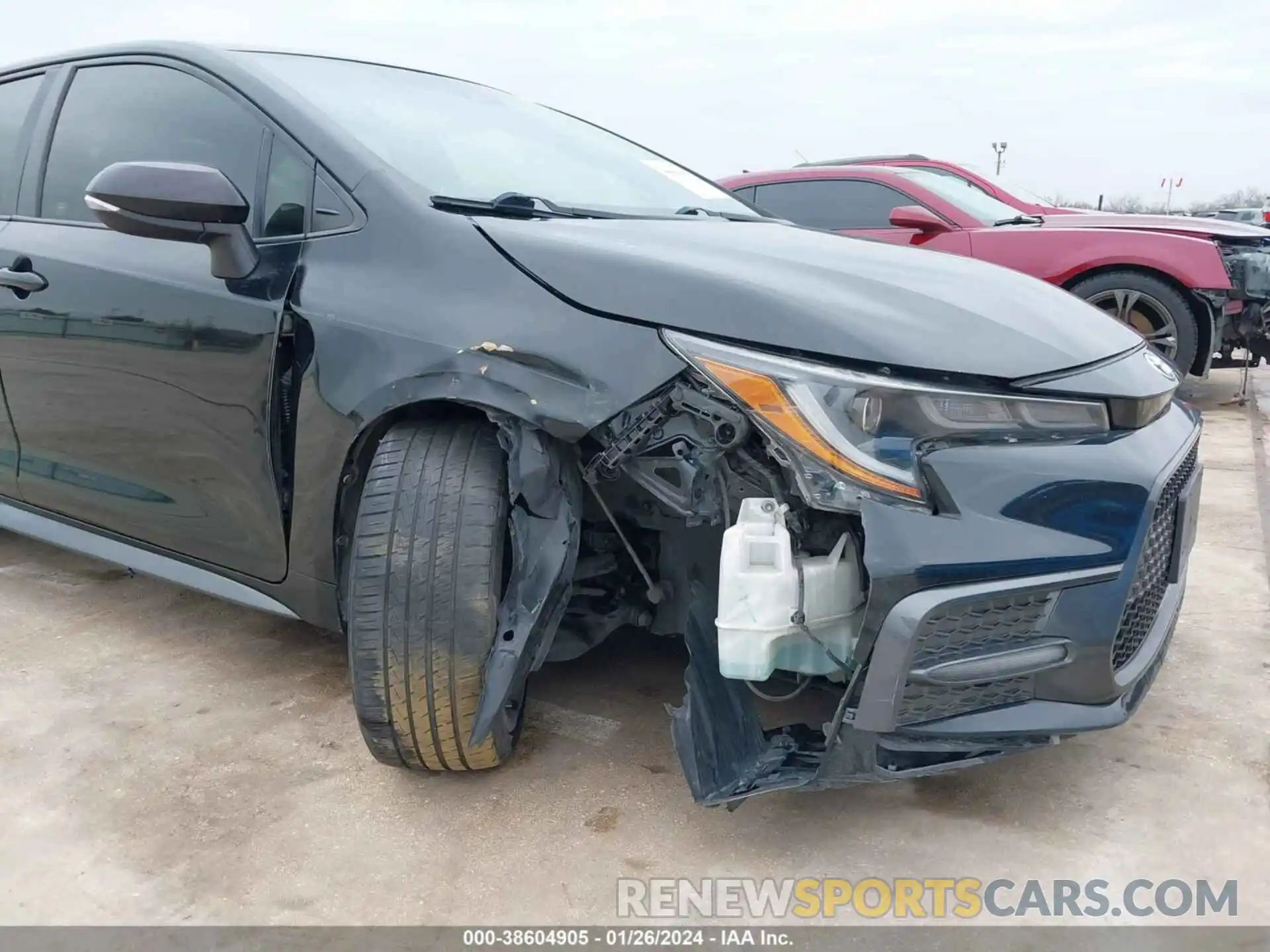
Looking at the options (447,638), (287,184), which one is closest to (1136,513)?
(447,638)

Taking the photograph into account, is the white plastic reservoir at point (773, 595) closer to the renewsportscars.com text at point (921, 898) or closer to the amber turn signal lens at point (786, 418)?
the amber turn signal lens at point (786, 418)

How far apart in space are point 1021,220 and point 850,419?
4977mm

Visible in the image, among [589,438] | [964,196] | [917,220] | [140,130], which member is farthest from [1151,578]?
[964,196]

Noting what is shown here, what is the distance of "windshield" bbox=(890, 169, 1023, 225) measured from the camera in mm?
5887

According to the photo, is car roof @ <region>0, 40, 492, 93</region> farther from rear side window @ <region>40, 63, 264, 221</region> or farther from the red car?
the red car

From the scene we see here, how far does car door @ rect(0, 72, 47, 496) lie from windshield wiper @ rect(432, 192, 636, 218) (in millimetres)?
1483

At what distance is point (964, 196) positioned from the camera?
19.9 ft

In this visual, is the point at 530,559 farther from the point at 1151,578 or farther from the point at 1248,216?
the point at 1248,216

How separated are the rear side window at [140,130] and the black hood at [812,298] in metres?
0.70

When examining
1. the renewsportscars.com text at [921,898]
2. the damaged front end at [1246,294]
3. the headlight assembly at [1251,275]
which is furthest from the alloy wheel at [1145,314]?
the renewsportscars.com text at [921,898]

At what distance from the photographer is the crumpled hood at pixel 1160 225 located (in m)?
5.53

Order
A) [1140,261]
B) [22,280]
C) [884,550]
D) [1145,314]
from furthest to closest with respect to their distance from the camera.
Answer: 1. [1145,314]
2. [1140,261]
3. [22,280]
4. [884,550]

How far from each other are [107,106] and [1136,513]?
98.8 inches
